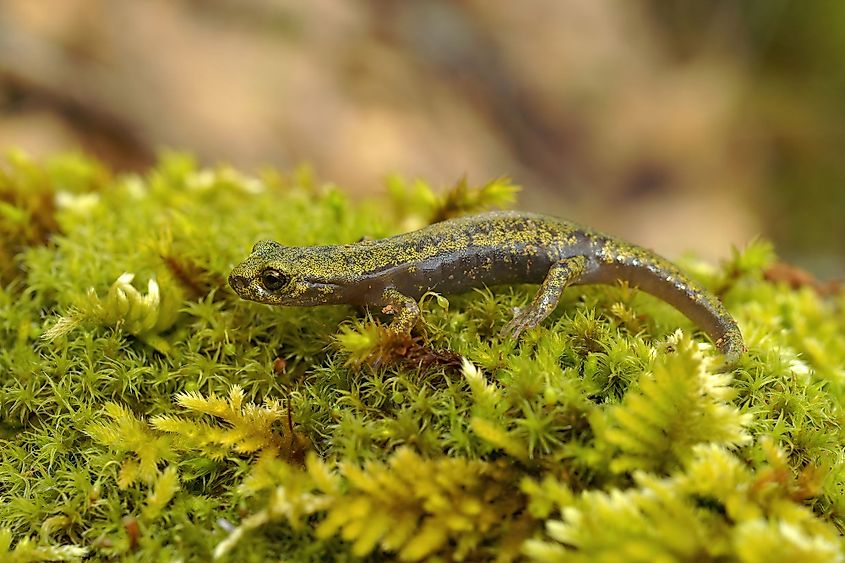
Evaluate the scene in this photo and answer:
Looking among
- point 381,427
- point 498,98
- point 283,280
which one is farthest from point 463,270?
point 498,98

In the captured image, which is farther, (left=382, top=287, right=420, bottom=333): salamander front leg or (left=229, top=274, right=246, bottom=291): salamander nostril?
(left=229, top=274, right=246, bottom=291): salamander nostril

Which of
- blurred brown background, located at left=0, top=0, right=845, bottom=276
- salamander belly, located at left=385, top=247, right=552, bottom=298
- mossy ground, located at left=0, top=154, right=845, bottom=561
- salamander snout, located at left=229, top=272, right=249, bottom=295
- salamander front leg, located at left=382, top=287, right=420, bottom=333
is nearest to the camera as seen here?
mossy ground, located at left=0, top=154, right=845, bottom=561

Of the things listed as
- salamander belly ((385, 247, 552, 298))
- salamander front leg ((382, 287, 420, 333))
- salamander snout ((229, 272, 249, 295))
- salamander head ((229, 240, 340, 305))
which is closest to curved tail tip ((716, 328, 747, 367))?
salamander belly ((385, 247, 552, 298))

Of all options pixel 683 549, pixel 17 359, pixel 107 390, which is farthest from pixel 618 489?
pixel 17 359

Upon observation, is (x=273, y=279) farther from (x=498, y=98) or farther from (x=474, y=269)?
(x=498, y=98)

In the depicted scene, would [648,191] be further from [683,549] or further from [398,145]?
[683,549]

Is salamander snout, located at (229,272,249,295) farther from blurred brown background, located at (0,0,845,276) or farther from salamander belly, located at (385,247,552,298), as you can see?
blurred brown background, located at (0,0,845,276)
